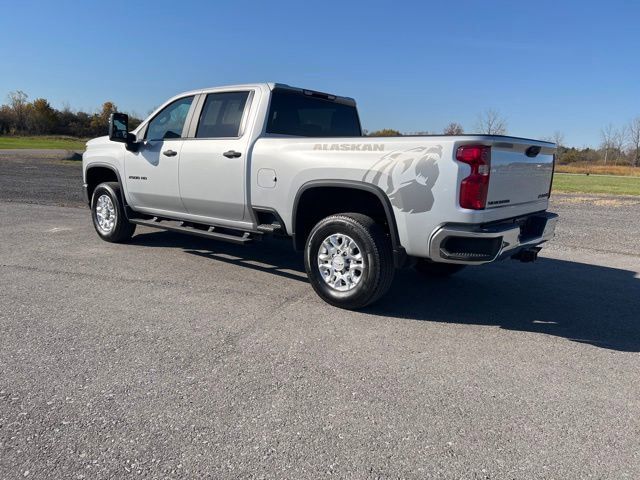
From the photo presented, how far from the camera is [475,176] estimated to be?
3.74m

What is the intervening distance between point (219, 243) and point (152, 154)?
177 cm

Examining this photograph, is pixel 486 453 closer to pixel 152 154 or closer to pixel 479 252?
pixel 479 252

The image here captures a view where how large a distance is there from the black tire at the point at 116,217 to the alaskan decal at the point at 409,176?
4160mm

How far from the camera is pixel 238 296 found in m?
4.89

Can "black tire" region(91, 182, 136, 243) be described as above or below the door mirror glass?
below

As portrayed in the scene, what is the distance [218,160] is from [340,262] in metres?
1.88

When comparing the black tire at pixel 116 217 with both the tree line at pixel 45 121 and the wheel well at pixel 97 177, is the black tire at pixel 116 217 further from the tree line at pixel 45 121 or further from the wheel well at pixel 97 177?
the tree line at pixel 45 121

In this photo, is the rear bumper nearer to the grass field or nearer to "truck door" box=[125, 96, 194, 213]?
"truck door" box=[125, 96, 194, 213]

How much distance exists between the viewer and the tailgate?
390 cm

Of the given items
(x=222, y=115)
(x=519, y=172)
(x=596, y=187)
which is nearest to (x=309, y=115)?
(x=222, y=115)

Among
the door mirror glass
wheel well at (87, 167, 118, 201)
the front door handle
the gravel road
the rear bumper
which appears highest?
the door mirror glass

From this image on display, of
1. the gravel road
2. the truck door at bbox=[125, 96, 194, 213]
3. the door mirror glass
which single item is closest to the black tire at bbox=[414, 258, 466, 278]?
the gravel road

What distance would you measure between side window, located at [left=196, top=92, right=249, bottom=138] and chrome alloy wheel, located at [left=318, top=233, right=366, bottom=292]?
172cm

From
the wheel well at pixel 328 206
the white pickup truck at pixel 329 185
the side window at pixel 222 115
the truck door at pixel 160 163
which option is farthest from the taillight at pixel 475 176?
the truck door at pixel 160 163
